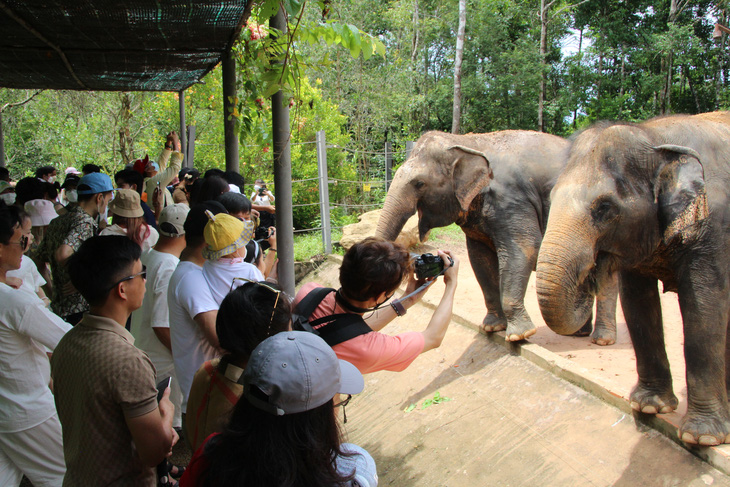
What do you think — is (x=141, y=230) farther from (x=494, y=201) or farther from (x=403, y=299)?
(x=494, y=201)

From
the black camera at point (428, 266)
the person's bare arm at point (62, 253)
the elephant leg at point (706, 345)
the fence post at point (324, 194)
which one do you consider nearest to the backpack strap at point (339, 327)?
the black camera at point (428, 266)

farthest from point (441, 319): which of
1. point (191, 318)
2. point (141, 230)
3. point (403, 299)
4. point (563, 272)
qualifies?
point (141, 230)

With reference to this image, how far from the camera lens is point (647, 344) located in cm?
407

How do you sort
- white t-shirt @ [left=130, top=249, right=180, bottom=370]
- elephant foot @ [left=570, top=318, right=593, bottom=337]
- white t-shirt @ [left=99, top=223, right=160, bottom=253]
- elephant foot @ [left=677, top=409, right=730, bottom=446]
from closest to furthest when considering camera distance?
elephant foot @ [left=677, top=409, right=730, bottom=446] < white t-shirt @ [left=130, top=249, right=180, bottom=370] < white t-shirt @ [left=99, top=223, right=160, bottom=253] < elephant foot @ [left=570, top=318, right=593, bottom=337]

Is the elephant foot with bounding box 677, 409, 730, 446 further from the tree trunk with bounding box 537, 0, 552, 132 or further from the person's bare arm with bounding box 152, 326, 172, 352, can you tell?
the tree trunk with bounding box 537, 0, 552, 132

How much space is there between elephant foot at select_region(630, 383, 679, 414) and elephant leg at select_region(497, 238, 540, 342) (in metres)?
1.71

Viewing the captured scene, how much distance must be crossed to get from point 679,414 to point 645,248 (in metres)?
1.20

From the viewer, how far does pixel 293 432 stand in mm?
1490

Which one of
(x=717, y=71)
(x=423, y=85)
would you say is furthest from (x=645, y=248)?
(x=423, y=85)

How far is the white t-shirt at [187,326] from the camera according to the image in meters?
3.11

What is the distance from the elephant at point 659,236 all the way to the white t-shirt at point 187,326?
1.94 metres

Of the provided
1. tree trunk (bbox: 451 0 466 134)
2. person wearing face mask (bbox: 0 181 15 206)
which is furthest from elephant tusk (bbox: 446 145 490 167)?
tree trunk (bbox: 451 0 466 134)

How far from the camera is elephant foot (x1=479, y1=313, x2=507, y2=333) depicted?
6.00 metres

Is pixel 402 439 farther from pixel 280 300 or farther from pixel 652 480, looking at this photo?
pixel 280 300
